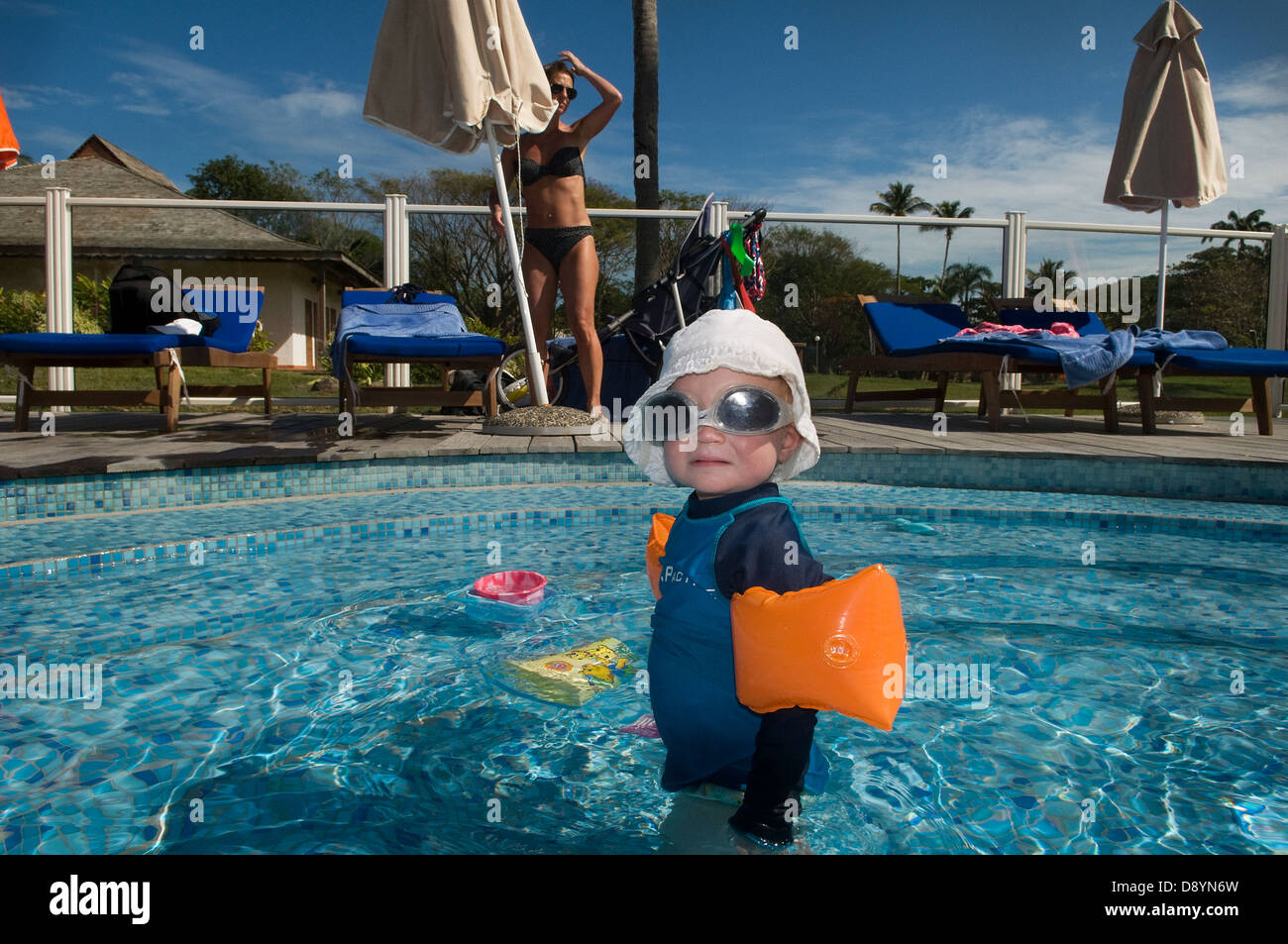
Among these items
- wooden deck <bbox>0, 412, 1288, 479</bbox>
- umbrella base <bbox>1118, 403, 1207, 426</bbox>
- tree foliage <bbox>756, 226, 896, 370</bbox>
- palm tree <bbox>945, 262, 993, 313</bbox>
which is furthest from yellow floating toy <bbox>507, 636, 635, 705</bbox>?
palm tree <bbox>945, 262, 993, 313</bbox>

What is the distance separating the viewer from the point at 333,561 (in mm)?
3688

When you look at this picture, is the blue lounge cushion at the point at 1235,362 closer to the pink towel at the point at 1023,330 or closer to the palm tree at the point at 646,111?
the pink towel at the point at 1023,330

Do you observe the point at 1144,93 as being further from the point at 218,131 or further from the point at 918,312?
the point at 218,131

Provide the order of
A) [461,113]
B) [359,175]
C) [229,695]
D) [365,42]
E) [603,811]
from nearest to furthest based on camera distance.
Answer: [603,811]
[229,695]
[461,113]
[359,175]
[365,42]

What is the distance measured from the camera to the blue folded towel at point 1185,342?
721 centimetres

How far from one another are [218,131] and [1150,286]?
41939 mm

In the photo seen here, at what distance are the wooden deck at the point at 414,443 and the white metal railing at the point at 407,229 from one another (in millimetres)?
1467

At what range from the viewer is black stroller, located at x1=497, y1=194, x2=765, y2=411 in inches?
281

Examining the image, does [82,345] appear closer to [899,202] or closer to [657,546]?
[657,546]

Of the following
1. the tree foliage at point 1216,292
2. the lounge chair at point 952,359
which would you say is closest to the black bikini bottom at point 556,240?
the lounge chair at point 952,359

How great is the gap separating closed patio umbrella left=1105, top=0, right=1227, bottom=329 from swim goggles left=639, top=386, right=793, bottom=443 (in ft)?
30.4

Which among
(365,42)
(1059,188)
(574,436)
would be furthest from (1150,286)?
(365,42)

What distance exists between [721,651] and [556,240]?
16.8 ft

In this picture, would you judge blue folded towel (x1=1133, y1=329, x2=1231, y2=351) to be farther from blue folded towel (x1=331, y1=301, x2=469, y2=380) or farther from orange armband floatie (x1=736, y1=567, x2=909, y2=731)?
orange armband floatie (x1=736, y1=567, x2=909, y2=731)
